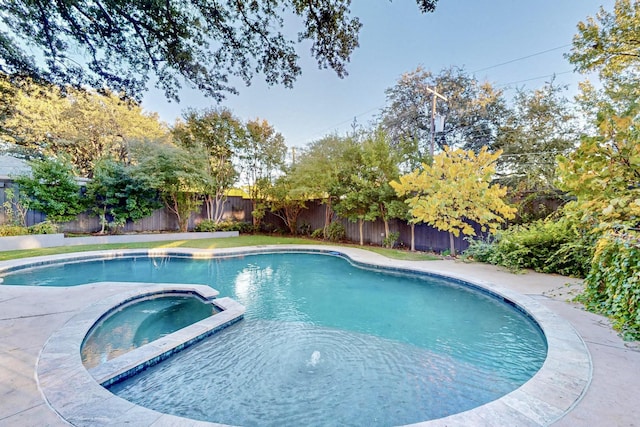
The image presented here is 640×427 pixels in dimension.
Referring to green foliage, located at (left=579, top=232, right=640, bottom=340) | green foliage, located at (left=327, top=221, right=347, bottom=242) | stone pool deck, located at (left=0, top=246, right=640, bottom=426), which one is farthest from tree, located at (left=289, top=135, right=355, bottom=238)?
green foliage, located at (left=579, top=232, right=640, bottom=340)

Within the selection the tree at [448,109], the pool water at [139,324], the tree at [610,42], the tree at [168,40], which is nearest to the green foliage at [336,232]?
the tree at [448,109]

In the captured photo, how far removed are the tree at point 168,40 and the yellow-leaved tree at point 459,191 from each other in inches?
187

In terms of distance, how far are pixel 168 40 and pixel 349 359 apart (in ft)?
14.5

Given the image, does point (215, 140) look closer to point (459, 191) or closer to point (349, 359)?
point (459, 191)

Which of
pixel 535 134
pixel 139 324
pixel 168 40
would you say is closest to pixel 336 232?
pixel 139 324

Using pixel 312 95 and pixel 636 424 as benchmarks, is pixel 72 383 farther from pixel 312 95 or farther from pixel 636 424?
pixel 312 95

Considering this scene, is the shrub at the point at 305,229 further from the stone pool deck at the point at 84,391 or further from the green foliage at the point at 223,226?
the stone pool deck at the point at 84,391

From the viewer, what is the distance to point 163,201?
1294 cm

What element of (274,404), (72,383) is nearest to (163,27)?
(72,383)

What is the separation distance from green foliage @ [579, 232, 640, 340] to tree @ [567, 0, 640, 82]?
7320 millimetres

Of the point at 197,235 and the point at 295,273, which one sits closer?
the point at 295,273

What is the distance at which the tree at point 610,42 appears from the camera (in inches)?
267

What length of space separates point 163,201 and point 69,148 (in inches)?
297

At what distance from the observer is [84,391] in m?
2.03
